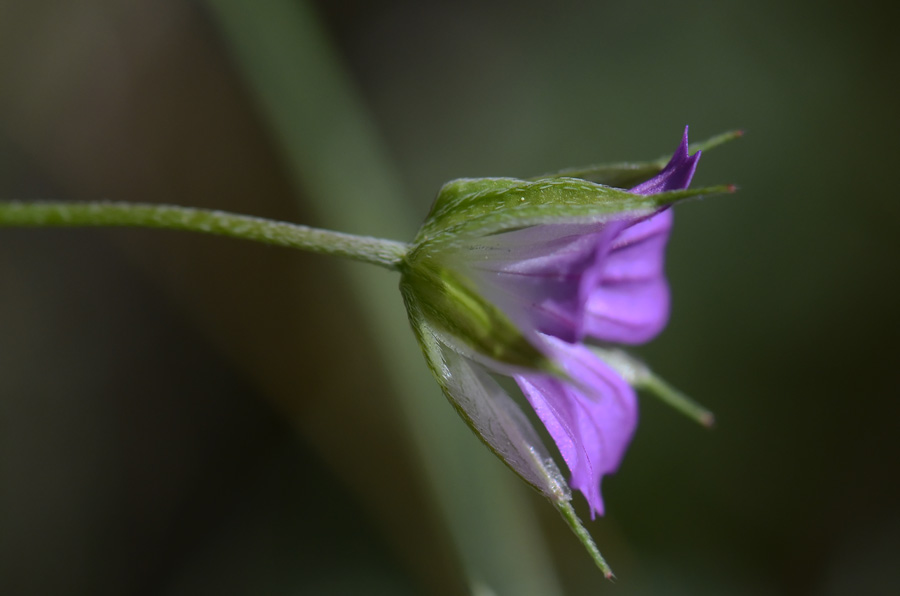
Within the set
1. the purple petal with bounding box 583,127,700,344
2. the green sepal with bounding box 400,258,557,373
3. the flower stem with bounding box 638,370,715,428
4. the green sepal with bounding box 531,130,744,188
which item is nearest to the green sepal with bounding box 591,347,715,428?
the flower stem with bounding box 638,370,715,428

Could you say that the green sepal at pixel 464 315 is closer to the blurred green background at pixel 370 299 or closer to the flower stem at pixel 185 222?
the flower stem at pixel 185 222

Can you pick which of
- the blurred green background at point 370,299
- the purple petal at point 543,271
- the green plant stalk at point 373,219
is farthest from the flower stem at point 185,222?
the blurred green background at point 370,299

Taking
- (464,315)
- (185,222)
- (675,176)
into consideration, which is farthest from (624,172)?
(185,222)

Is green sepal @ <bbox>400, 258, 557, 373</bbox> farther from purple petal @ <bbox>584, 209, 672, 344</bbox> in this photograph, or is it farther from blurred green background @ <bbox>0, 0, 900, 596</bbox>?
blurred green background @ <bbox>0, 0, 900, 596</bbox>

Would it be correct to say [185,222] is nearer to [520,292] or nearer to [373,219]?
[520,292]

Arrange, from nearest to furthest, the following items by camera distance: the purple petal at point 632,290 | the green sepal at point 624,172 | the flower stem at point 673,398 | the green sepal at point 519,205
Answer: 1. the green sepal at point 519,205
2. the green sepal at point 624,172
3. the flower stem at point 673,398
4. the purple petal at point 632,290

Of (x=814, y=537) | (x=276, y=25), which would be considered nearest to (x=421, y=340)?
(x=276, y=25)

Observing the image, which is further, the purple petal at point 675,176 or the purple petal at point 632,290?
the purple petal at point 632,290

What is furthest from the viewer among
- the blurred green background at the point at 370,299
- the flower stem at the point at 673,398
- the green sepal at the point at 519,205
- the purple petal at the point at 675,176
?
the blurred green background at the point at 370,299
